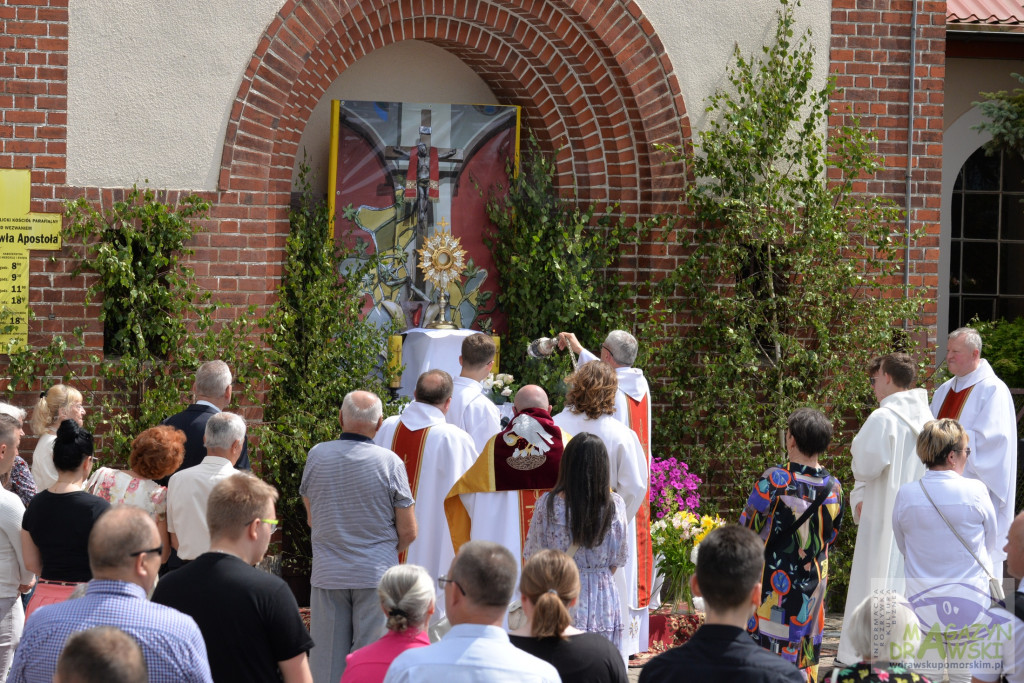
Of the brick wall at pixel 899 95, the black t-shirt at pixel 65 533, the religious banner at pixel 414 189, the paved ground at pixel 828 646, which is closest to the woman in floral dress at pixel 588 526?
the paved ground at pixel 828 646

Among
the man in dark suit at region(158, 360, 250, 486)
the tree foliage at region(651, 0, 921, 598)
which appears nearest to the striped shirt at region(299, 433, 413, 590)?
the man in dark suit at region(158, 360, 250, 486)

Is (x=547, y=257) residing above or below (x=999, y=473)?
above

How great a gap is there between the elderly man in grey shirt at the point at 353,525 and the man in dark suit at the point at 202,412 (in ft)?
1.84

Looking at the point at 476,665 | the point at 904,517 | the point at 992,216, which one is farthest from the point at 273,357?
the point at 992,216

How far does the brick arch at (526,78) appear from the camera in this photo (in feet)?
27.4

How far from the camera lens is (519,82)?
9508mm

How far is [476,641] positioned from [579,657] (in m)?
0.57

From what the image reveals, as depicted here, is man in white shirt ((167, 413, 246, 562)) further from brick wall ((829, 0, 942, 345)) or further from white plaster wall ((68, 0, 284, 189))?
brick wall ((829, 0, 942, 345))

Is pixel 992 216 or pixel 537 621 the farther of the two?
pixel 992 216

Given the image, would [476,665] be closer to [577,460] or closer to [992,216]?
[577,460]

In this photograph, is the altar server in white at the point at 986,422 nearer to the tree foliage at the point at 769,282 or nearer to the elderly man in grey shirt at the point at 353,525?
the tree foliage at the point at 769,282

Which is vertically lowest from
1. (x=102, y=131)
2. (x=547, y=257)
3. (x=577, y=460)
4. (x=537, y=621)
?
(x=537, y=621)

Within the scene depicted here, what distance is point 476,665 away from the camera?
3.27 m

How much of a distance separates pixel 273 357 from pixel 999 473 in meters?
4.85
